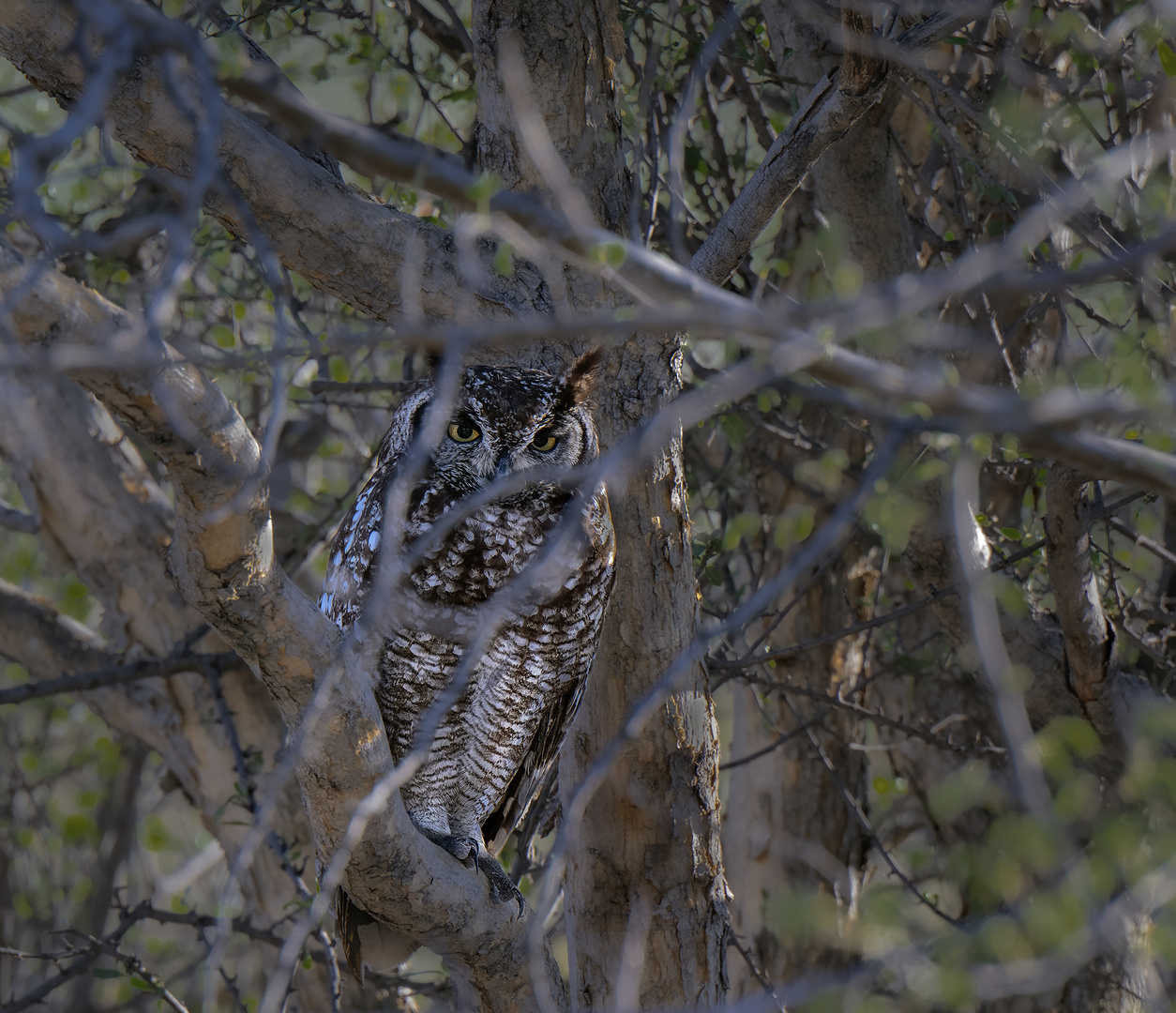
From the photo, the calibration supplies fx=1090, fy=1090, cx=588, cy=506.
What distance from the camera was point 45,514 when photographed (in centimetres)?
355

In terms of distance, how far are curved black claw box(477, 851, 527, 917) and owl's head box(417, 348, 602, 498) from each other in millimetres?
897

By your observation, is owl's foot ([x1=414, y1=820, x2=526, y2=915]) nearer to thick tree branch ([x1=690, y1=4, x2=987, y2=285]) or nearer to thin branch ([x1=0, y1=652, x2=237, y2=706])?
thin branch ([x1=0, y1=652, x2=237, y2=706])

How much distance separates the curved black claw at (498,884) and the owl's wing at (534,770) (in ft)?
1.16

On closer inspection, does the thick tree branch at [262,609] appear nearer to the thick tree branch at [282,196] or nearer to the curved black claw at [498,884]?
the curved black claw at [498,884]

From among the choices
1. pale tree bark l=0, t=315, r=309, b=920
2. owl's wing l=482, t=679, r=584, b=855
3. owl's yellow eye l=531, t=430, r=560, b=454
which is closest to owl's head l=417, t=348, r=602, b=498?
owl's yellow eye l=531, t=430, r=560, b=454

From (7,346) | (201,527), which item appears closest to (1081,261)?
(201,527)

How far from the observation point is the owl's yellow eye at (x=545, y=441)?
2.52 m

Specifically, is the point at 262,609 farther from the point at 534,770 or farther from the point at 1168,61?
the point at 1168,61

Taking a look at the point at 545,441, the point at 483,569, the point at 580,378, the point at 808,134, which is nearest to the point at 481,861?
the point at 483,569

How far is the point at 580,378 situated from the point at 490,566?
0.49 meters

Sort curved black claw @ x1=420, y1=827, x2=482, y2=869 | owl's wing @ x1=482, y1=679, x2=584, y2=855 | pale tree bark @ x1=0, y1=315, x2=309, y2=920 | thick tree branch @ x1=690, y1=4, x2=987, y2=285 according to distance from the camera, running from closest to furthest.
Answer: thick tree branch @ x1=690, y1=4, x2=987, y2=285, curved black claw @ x1=420, y1=827, x2=482, y2=869, owl's wing @ x1=482, y1=679, x2=584, y2=855, pale tree bark @ x1=0, y1=315, x2=309, y2=920

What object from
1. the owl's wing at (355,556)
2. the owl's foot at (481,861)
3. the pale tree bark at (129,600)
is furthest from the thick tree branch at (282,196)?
the pale tree bark at (129,600)

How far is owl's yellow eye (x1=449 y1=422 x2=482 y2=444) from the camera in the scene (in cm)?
249

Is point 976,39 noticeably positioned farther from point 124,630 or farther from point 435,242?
point 124,630
